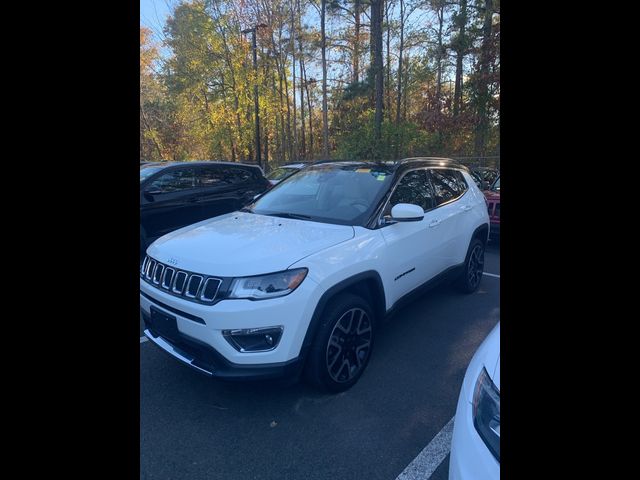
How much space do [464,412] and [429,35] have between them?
25282mm

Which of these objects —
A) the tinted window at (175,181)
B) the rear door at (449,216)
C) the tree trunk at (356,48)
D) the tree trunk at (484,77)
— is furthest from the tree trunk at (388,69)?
the rear door at (449,216)

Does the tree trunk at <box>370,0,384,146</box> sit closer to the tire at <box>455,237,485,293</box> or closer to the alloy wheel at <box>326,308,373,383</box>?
the tire at <box>455,237,485,293</box>

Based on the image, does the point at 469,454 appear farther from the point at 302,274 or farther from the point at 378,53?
the point at 378,53

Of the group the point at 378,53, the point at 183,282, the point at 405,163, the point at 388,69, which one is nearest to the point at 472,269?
the point at 405,163

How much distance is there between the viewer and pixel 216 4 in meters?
19.8

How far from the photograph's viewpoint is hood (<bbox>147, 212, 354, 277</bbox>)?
7.93ft

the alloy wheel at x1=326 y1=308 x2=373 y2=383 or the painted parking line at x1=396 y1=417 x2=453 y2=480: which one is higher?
the alloy wheel at x1=326 y1=308 x2=373 y2=383

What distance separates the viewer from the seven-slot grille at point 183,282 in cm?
238

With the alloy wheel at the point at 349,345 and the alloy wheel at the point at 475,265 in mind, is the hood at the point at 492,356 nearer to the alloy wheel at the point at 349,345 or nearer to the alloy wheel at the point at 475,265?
the alloy wheel at the point at 349,345

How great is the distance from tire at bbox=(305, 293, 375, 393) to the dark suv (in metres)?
4.04

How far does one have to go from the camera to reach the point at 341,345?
2.74 meters

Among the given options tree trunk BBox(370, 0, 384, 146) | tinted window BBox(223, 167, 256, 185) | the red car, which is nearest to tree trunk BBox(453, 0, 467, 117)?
tree trunk BBox(370, 0, 384, 146)
